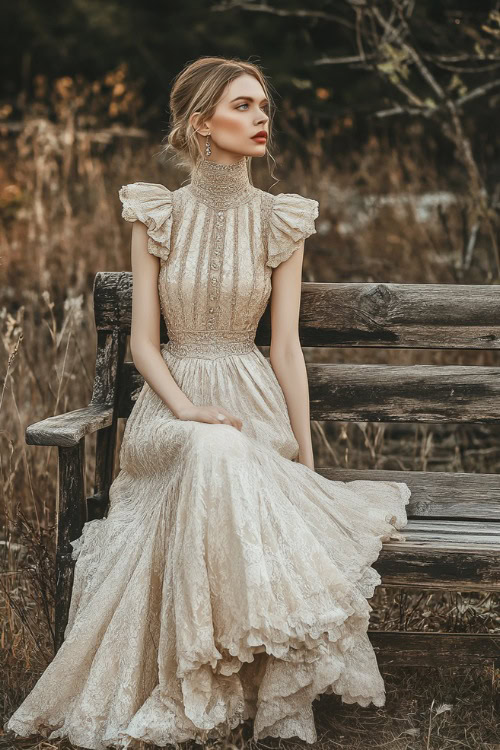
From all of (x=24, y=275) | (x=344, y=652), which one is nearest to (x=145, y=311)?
(x=344, y=652)

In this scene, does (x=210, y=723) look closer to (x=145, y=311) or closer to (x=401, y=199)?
(x=145, y=311)

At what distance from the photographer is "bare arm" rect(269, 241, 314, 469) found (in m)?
2.88

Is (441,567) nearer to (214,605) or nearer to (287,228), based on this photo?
(214,605)

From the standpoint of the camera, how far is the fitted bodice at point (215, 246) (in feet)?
9.22

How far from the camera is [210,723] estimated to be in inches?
91.0

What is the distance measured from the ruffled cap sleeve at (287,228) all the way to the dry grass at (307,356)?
0.83 meters

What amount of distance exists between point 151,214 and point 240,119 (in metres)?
0.37

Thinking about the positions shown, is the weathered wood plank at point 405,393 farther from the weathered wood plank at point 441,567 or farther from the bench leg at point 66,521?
the bench leg at point 66,521

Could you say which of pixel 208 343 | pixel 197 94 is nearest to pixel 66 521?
pixel 208 343

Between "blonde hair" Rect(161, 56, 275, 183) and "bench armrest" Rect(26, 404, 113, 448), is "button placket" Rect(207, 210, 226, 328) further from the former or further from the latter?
"bench armrest" Rect(26, 404, 113, 448)

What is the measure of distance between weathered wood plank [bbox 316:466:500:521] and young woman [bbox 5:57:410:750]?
108 mm

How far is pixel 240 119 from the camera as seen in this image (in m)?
2.77

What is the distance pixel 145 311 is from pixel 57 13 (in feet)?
28.5

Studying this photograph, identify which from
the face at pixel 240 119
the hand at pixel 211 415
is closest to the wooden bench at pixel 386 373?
the hand at pixel 211 415
